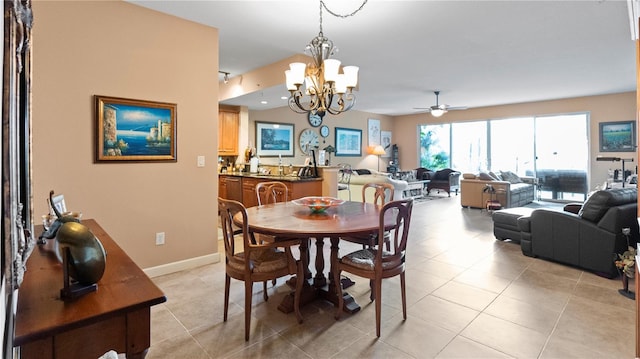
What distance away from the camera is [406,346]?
203 centimetres

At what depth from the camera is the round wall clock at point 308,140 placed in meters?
8.26

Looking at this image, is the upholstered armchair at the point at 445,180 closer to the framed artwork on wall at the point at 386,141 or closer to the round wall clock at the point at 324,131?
the framed artwork on wall at the point at 386,141

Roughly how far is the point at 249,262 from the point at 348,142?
309 inches

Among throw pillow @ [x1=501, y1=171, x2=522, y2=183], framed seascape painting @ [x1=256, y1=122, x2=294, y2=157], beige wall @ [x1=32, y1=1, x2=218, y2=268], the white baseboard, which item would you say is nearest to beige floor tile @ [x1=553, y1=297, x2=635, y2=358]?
the white baseboard

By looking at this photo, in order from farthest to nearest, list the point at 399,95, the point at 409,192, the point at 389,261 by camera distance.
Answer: the point at 409,192 < the point at 399,95 < the point at 389,261

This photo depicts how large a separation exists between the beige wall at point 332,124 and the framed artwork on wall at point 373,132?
0.44ft

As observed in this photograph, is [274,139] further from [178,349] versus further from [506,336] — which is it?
[506,336]

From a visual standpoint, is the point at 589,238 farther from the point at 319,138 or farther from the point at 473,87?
the point at 319,138

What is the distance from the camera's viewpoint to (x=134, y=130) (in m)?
Answer: 3.04

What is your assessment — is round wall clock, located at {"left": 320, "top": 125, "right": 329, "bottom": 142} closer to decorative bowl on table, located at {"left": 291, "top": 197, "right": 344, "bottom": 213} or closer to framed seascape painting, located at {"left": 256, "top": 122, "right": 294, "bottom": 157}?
framed seascape painting, located at {"left": 256, "top": 122, "right": 294, "bottom": 157}

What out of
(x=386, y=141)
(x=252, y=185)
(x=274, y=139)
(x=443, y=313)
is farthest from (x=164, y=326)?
(x=386, y=141)

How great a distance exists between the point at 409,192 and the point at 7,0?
845 centimetres

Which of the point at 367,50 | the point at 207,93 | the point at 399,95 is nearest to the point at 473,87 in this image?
the point at 399,95

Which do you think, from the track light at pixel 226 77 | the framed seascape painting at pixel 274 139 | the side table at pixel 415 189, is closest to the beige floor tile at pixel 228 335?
the track light at pixel 226 77
